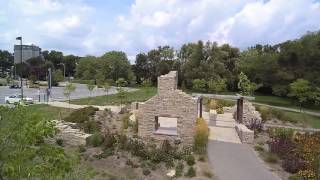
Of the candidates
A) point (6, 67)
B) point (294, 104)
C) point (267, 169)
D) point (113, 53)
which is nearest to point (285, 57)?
point (294, 104)

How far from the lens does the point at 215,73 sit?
6806 cm

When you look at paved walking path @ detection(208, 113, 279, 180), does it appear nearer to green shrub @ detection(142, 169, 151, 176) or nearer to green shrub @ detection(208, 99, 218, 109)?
green shrub @ detection(142, 169, 151, 176)

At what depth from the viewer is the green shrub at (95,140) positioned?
24016mm

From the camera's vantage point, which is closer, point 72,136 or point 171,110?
point 171,110

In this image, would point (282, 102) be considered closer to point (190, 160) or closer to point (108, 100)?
point (108, 100)

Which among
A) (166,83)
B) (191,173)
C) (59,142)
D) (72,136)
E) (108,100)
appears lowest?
(191,173)

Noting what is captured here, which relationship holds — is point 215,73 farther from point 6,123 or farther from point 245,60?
point 6,123

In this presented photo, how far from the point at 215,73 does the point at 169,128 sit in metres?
43.1

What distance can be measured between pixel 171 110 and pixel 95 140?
4.95m

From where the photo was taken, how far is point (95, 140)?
24.0m

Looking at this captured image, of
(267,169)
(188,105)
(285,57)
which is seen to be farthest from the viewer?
(285,57)

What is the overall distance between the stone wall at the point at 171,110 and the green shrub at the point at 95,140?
2629 millimetres

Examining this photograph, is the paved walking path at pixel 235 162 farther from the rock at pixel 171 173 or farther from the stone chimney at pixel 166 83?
the stone chimney at pixel 166 83

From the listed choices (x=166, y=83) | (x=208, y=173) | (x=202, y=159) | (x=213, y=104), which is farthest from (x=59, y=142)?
(x=213, y=104)
